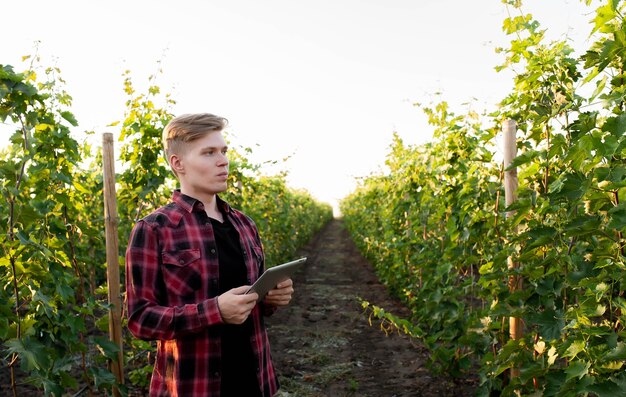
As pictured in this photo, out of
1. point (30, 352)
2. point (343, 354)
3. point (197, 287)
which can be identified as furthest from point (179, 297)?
point (343, 354)

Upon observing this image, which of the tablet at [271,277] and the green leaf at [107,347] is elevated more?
the tablet at [271,277]

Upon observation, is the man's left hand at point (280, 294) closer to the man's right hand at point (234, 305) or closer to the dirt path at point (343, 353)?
the man's right hand at point (234, 305)

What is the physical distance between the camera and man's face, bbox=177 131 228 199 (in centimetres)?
→ 210

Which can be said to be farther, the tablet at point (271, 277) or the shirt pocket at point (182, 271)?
the shirt pocket at point (182, 271)

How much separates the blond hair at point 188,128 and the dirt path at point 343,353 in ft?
10.1

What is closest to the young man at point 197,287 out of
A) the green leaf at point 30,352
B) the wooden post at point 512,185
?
the green leaf at point 30,352

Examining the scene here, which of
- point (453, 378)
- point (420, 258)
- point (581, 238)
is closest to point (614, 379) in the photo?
point (581, 238)

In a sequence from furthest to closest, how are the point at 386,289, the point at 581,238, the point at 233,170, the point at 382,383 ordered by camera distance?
the point at 386,289 < the point at 233,170 < the point at 382,383 < the point at 581,238

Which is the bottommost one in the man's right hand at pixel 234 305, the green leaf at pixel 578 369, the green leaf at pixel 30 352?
the green leaf at pixel 578 369

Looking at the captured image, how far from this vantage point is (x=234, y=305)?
190cm

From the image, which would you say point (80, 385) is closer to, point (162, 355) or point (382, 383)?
point (382, 383)

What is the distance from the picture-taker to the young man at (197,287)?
1.94 m

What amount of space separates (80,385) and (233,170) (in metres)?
2.78

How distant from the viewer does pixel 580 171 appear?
210cm
